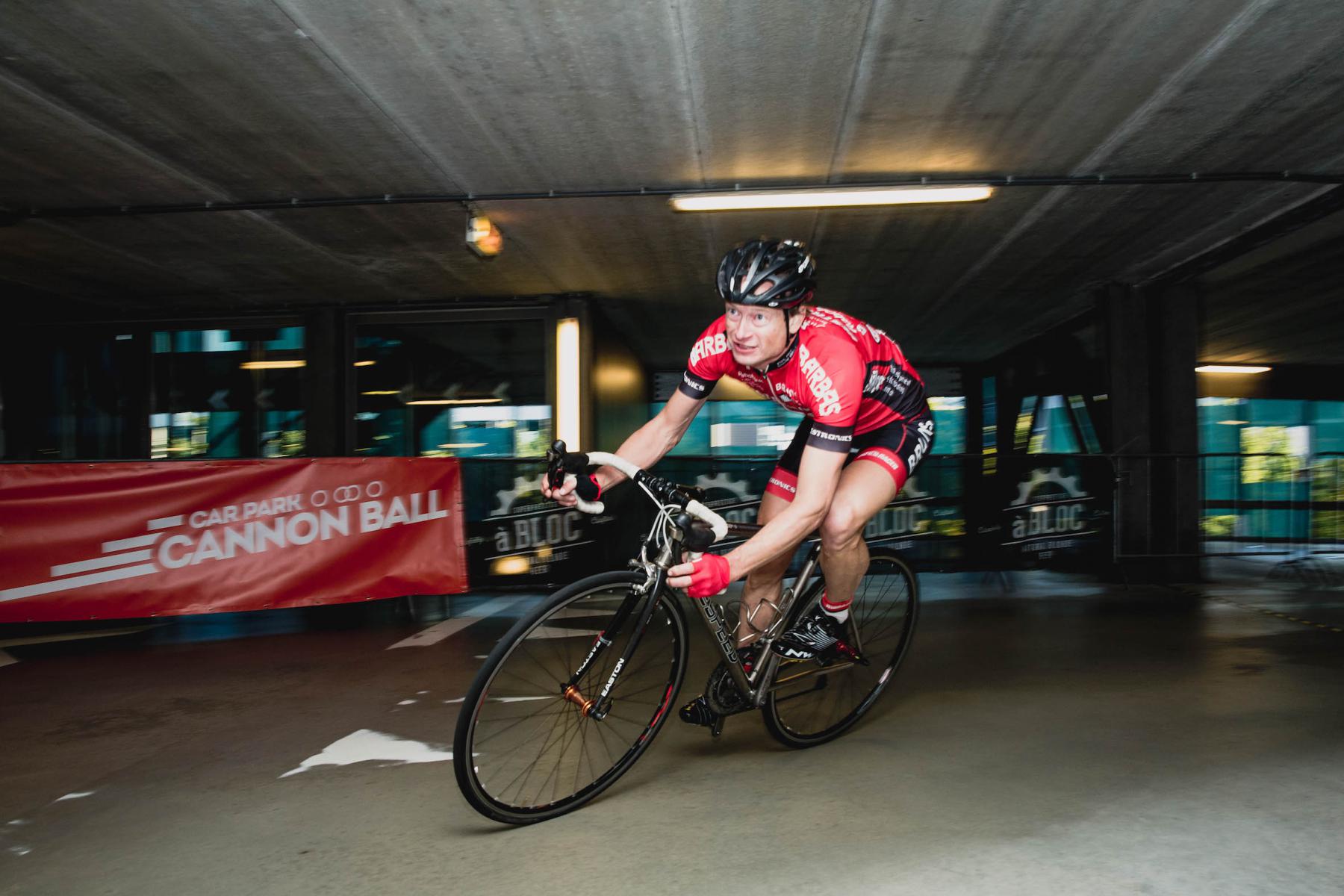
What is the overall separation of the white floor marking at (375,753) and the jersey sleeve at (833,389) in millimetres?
2035

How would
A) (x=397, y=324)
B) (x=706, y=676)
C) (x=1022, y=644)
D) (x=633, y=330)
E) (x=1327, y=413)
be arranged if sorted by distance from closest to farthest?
(x=706, y=676) → (x=1022, y=644) → (x=397, y=324) → (x=633, y=330) → (x=1327, y=413)

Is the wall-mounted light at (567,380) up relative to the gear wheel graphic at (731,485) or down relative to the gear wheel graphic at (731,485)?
up

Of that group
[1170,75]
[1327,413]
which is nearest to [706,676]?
[1170,75]

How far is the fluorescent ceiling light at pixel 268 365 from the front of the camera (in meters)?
12.0

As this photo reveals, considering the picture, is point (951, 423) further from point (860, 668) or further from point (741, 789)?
point (741, 789)

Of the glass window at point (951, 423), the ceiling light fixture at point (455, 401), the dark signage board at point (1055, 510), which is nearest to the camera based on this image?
the dark signage board at point (1055, 510)

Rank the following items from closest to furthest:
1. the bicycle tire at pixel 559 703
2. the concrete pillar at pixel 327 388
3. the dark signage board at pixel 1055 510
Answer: the bicycle tire at pixel 559 703 → the dark signage board at pixel 1055 510 → the concrete pillar at pixel 327 388

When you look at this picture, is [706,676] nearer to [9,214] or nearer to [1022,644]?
[1022,644]

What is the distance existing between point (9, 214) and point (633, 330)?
8567 mm

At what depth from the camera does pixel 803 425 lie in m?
3.70

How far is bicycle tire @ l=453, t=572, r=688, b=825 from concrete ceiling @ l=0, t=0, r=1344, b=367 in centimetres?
323

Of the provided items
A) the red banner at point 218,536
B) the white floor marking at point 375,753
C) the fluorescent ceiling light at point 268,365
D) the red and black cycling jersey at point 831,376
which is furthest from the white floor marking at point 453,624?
the fluorescent ceiling light at point 268,365

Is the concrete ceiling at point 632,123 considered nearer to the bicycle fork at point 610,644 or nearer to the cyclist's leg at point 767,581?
the cyclist's leg at point 767,581

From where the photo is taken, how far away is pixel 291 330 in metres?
12.0
